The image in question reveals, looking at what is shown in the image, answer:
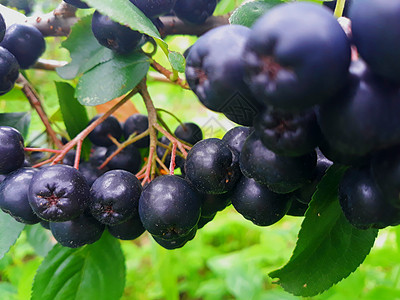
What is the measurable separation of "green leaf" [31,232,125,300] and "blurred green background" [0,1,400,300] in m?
0.43

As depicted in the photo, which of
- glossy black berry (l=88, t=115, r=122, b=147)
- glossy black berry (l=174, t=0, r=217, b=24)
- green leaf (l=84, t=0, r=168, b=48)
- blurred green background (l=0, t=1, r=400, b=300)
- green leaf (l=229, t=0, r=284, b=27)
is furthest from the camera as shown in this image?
blurred green background (l=0, t=1, r=400, b=300)

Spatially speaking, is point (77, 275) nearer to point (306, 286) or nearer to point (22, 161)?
point (22, 161)

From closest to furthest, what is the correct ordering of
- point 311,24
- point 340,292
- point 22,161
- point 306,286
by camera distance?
point 311,24
point 306,286
point 22,161
point 340,292

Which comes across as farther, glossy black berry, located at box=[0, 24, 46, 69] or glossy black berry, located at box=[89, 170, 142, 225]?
glossy black berry, located at box=[0, 24, 46, 69]

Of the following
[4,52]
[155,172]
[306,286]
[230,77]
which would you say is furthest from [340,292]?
[4,52]

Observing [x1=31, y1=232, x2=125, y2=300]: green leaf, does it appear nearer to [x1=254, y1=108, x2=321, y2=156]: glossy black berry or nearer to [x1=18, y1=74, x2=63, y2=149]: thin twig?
[x1=18, y1=74, x2=63, y2=149]: thin twig

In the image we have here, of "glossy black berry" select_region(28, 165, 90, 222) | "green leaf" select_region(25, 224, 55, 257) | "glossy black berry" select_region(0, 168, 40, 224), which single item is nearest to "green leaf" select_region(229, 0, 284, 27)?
"glossy black berry" select_region(28, 165, 90, 222)

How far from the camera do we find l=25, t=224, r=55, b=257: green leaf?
5.35 ft

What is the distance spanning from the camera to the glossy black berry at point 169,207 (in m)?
0.84

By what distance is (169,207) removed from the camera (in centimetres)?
84

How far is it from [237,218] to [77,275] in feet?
5.92

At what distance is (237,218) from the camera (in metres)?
2.91

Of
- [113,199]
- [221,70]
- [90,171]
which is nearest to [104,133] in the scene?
[90,171]

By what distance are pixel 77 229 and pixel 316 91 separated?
0.72m
